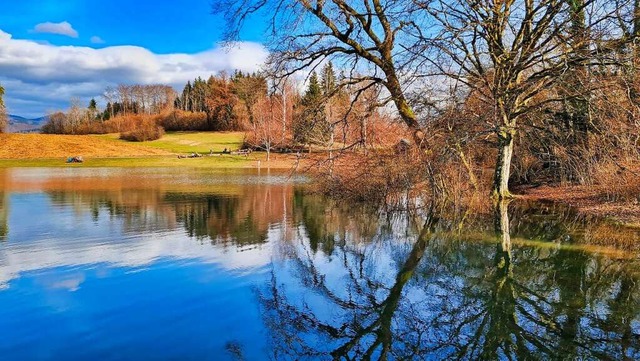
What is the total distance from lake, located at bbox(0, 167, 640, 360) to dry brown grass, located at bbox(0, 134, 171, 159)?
38637mm

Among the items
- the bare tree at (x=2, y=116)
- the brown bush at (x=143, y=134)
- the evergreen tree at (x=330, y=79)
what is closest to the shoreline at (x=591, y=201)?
the evergreen tree at (x=330, y=79)

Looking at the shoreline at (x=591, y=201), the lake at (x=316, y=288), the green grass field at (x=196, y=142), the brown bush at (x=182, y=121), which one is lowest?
the lake at (x=316, y=288)

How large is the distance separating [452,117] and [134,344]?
11759 millimetres

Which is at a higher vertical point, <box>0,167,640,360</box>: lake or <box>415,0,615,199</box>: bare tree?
<box>415,0,615,199</box>: bare tree

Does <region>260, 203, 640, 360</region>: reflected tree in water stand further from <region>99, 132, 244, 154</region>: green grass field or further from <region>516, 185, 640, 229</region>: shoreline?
<region>99, 132, 244, 154</region>: green grass field

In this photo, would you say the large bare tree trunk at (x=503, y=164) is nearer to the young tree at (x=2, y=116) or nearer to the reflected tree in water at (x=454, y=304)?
the reflected tree in water at (x=454, y=304)

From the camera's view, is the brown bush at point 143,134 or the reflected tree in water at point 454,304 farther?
the brown bush at point 143,134

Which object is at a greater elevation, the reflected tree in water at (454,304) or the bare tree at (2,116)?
the bare tree at (2,116)

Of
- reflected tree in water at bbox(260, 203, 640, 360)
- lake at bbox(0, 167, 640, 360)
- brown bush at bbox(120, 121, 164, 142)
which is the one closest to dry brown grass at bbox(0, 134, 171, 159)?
brown bush at bbox(120, 121, 164, 142)

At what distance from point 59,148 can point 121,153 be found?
Result: 666 cm

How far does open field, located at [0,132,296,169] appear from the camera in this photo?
42.8m

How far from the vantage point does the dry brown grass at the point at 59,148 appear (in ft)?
159

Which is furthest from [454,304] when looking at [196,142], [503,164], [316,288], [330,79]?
[196,142]

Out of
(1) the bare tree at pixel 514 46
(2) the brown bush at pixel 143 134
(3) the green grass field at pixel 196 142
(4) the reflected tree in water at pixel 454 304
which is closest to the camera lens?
(4) the reflected tree in water at pixel 454 304
